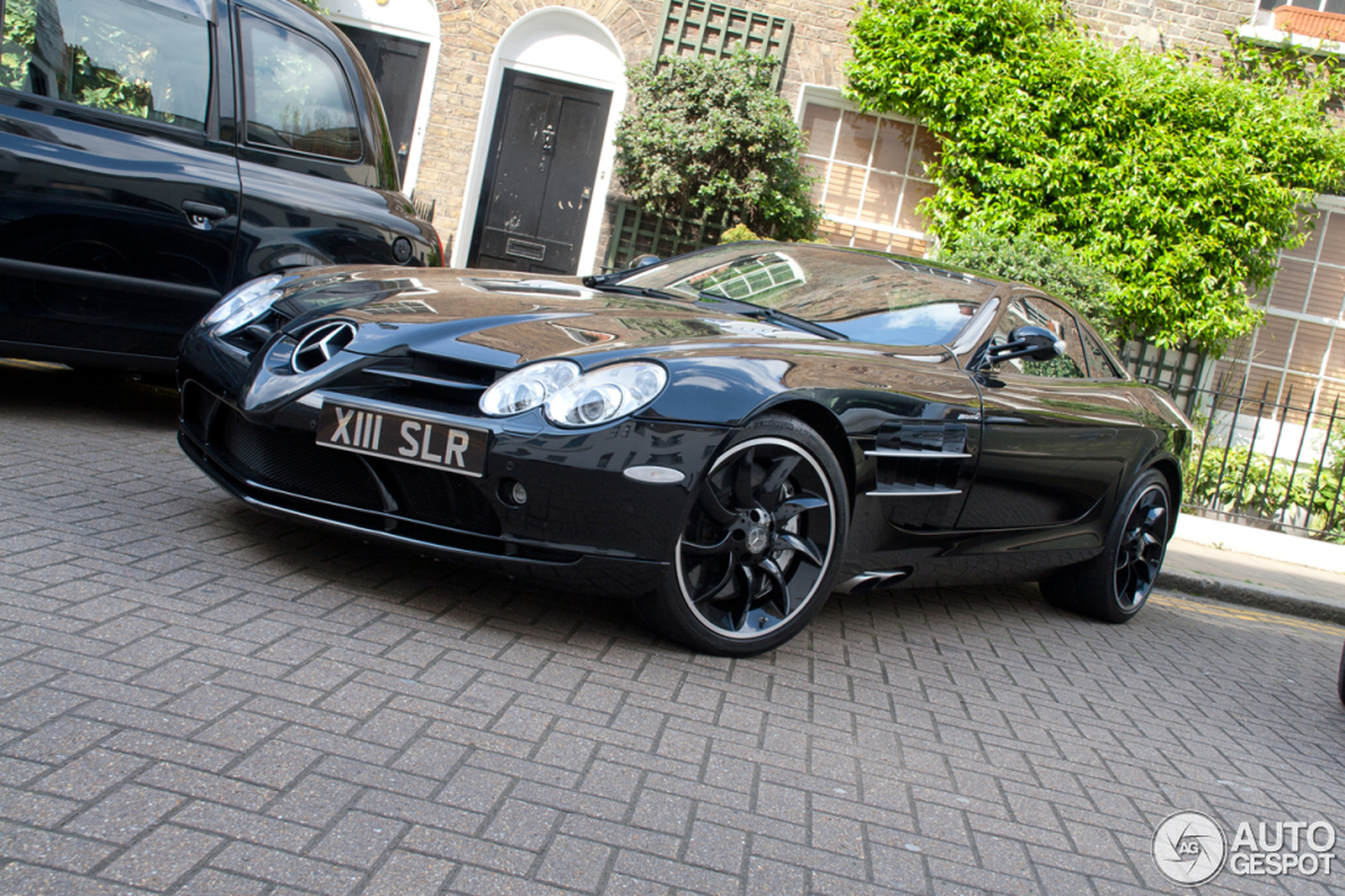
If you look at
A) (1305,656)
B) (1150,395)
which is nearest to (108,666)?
(1150,395)

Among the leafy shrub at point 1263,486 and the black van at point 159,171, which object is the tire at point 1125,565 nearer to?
the black van at point 159,171

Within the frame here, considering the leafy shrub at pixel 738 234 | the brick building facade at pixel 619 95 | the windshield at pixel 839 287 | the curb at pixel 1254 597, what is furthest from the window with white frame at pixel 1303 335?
the windshield at pixel 839 287

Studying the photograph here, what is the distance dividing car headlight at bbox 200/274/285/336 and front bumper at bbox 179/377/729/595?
622 millimetres

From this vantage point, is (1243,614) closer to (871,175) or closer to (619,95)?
(871,175)

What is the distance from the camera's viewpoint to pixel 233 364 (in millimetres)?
3268

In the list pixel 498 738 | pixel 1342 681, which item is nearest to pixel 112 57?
pixel 498 738

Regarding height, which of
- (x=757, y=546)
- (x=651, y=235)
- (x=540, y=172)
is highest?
(x=540, y=172)

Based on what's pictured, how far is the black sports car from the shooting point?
2.80 metres

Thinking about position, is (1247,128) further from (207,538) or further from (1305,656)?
(207,538)

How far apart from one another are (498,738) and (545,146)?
34.0 feet

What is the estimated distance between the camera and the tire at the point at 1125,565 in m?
4.75

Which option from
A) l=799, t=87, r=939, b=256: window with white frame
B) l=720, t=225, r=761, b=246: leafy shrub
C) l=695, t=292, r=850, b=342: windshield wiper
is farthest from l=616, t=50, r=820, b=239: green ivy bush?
l=695, t=292, r=850, b=342: windshield wiper

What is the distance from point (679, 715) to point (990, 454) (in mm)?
1654

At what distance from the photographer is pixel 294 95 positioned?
15.9 feet
